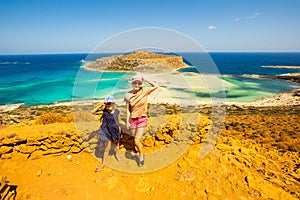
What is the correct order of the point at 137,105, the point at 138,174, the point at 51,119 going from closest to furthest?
the point at 137,105 → the point at 138,174 → the point at 51,119

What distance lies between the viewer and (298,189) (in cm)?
460

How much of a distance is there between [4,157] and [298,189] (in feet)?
24.9

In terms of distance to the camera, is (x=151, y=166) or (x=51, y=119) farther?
(x=51, y=119)

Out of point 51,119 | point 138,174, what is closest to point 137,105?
point 138,174

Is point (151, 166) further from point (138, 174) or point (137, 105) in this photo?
Answer: point (137, 105)

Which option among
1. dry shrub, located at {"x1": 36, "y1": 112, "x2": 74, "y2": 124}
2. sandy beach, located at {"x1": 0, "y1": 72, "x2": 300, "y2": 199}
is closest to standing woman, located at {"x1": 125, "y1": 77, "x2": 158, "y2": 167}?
sandy beach, located at {"x1": 0, "y1": 72, "x2": 300, "y2": 199}

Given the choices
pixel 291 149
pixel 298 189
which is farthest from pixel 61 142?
pixel 291 149

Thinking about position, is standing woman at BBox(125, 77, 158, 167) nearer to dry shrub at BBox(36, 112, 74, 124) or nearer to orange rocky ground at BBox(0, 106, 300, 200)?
orange rocky ground at BBox(0, 106, 300, 200)

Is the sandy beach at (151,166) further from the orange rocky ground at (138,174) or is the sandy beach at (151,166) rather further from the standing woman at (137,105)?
the standing woman at (137,105)

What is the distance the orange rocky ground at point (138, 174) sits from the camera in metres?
4.12

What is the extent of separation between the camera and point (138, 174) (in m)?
4.61

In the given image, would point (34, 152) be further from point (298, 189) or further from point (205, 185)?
point (298, 189)

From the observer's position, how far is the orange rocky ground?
13.5ft

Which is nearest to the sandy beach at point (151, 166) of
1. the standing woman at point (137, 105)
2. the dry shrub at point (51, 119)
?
the standing woman at point (137, 105)
